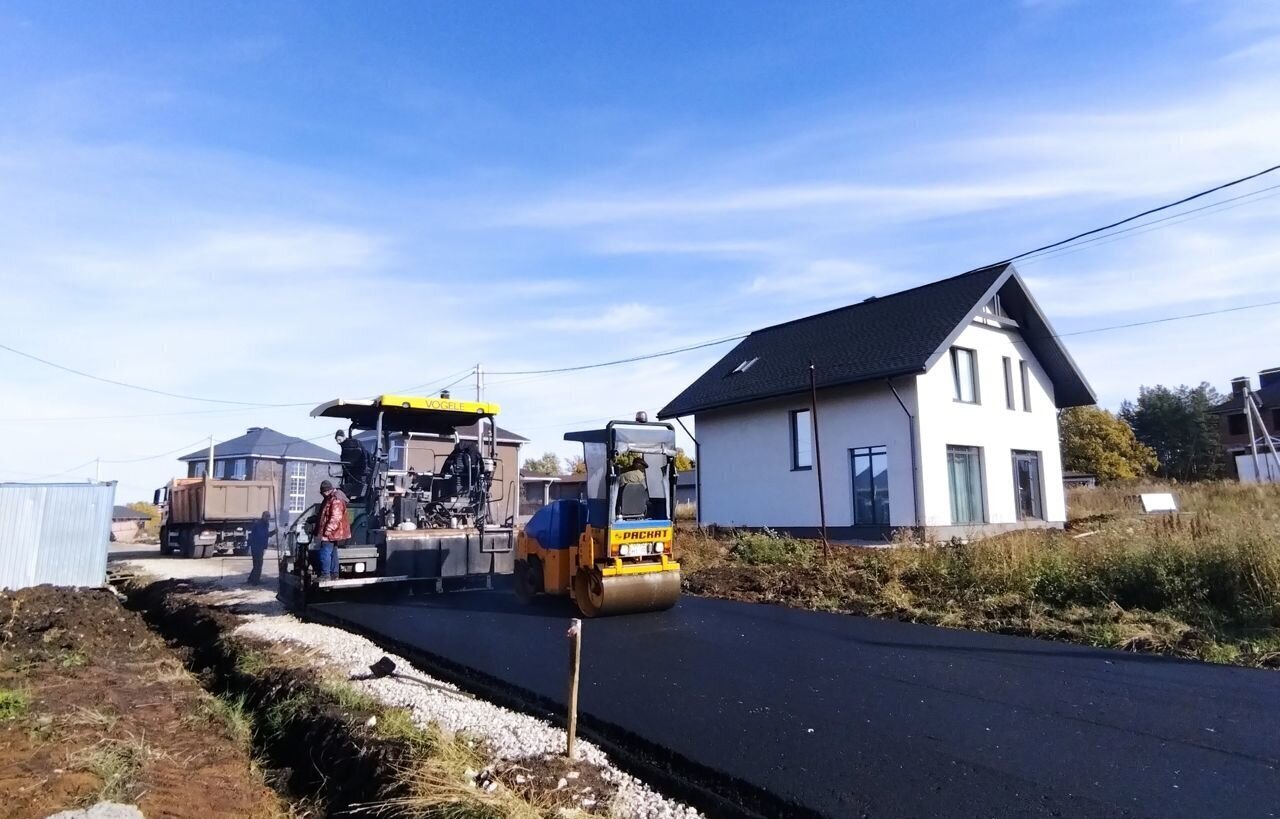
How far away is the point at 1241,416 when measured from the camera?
5047 centimetres

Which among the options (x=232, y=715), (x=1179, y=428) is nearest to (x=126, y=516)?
(x=232, y=715)

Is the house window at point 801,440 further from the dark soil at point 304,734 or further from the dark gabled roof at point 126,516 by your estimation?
the dark gabled roof at point 126,516

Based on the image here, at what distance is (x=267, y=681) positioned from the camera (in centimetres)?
763

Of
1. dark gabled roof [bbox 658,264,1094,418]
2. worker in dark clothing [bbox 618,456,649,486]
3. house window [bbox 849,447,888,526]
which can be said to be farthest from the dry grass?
dark gabled roof [bbox 658,264,1094,418]

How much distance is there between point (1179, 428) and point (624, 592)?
5763 cm

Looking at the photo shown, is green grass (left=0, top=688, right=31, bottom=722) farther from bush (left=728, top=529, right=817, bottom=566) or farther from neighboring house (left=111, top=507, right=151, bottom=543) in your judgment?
neighboring house (left=111, top=507, right=151, bottom=543)

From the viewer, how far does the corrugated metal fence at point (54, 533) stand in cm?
1616

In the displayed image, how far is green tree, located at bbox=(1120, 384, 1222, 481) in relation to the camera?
175 feet

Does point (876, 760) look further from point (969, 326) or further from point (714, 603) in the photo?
point (969, 326)

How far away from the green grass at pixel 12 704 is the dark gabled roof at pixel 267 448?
3765 cm

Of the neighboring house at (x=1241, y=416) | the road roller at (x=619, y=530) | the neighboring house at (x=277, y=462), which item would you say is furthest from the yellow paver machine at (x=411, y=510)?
the neighboring house at (x=1241, y=416)

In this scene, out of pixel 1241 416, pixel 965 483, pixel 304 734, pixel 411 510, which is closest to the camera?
pixel 304 734

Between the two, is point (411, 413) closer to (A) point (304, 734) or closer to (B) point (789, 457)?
(A) point (304, 734)

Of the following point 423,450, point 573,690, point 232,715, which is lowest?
point 232,715
